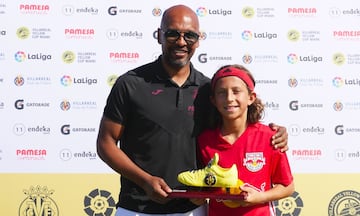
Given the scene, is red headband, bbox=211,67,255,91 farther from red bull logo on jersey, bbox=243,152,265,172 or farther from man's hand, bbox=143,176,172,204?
man's hand, bbox=143,176,172,204

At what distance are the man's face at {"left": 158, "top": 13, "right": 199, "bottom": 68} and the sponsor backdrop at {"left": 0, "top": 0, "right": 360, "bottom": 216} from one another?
239 cm

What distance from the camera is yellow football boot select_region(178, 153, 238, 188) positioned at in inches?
77.6

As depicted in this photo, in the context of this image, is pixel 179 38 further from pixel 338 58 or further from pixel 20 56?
pixel 338 58

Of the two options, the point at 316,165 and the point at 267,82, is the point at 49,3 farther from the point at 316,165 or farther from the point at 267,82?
the point at 316,165

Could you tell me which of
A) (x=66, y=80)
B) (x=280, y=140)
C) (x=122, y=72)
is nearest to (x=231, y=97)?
(x=280, y=140)

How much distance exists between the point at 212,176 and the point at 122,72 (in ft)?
8.86

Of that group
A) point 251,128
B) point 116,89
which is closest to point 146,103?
point 116,89

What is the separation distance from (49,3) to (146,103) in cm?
278

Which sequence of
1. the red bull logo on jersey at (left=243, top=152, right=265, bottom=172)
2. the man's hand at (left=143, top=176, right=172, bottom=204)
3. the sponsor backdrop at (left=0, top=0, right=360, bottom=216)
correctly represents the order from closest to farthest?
the man's hand at (left=143, top=176, right=172, bottom=204) < the red bull logo on jersey at (left=243, top=152, right=265, bottom=172) < the sponsor backdrop at (left=0, top=0, right=360, bottom=216)

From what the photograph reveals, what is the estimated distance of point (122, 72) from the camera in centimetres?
458

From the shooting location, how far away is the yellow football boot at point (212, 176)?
1972mm

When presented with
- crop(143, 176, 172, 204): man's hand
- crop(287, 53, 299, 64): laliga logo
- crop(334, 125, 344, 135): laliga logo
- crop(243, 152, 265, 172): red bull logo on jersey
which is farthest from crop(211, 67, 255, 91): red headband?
crop(334, 125, 344, 135): laliga logo

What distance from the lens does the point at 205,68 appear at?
15.0 ft

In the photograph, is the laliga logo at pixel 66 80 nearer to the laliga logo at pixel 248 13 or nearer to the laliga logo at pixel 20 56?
the laliga logo at pixel 20 56
